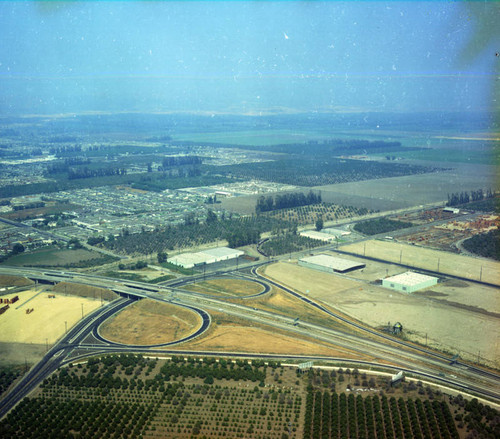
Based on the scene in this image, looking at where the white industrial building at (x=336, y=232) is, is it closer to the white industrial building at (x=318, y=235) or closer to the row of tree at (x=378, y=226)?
the white industrial building at (x=318, y=235)

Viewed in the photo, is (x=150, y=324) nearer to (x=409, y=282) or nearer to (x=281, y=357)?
(x=281, y=357)

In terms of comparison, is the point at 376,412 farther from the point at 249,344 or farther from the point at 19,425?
the point at 19,425

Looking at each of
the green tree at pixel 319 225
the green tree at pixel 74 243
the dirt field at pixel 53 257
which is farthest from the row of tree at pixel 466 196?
the green tree at pixel 74 243

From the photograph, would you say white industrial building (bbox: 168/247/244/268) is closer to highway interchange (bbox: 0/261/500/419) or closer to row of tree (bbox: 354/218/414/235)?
highway interchange (bbox: 0/261/500/419)

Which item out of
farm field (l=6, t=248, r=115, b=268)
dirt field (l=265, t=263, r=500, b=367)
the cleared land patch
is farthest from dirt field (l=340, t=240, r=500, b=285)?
farm field (l=6, t=248, r=115, b=268)

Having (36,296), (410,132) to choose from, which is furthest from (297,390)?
(410,132)

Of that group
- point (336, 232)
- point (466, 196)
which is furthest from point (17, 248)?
point (466, 196)
